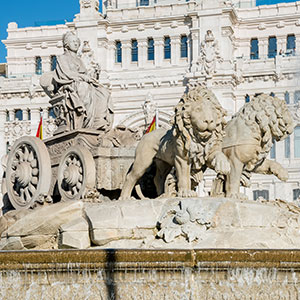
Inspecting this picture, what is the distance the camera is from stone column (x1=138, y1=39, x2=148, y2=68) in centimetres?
6012

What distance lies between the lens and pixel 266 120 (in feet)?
40.3

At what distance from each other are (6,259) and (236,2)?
5542cm

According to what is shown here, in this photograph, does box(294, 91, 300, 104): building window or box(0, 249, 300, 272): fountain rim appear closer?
box(0, 249, 300, 272): fountain rim

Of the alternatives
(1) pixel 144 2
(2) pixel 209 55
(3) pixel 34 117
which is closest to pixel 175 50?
(2) pixel 209 55

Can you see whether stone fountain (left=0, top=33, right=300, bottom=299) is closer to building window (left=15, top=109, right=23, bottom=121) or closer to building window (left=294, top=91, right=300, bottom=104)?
building window (left=294, top=91, right=300, bottom=104)

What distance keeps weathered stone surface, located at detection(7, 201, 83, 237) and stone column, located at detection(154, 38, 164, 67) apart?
159 ft

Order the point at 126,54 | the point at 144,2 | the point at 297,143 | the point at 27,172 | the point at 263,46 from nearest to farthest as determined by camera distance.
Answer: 1. the point at 27,172
2. the point at 297,143
3. the point at 126,54
4. the point at 263,46
5. the point at 144,2

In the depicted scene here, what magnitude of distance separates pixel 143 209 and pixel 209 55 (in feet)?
152

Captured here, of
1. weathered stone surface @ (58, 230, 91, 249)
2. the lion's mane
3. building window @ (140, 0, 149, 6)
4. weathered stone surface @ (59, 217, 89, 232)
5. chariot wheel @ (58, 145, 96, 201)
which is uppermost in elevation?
building window @ (140, 0, 149, 6)

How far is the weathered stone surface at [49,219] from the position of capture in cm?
1155

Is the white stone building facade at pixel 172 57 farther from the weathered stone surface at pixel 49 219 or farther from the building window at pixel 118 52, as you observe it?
the weathered stone surface at pixel 49 219

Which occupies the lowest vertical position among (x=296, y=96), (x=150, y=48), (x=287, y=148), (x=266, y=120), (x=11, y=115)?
(x=287, y=148)

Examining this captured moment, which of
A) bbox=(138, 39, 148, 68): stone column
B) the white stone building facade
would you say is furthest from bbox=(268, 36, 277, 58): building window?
bbox=(138, 39, 148, 68): stone column

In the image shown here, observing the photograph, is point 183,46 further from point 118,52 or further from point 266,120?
point 266,120
